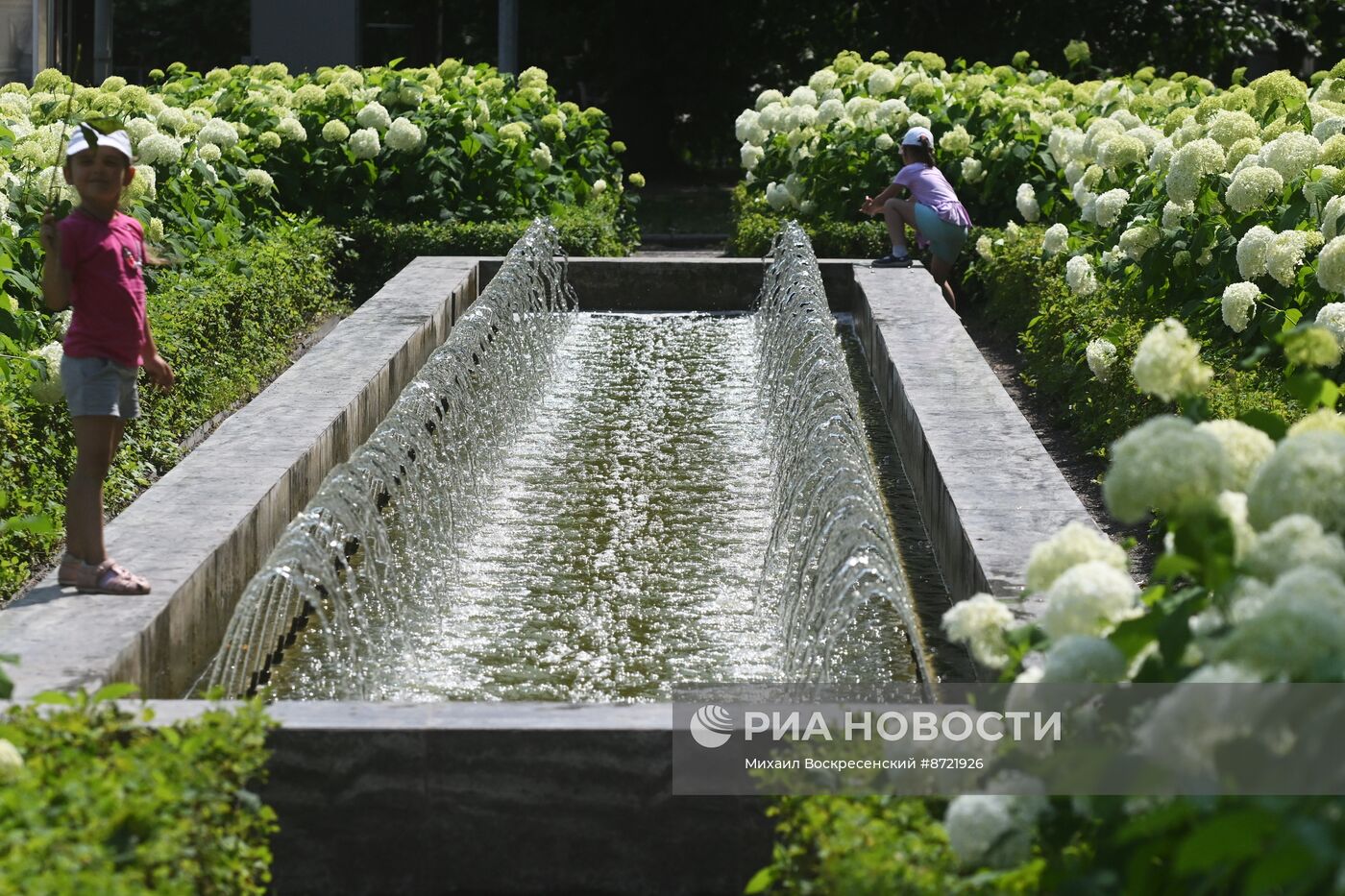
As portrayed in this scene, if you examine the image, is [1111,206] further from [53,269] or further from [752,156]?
[752,156]

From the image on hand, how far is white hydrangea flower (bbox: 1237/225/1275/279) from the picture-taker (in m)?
6.72

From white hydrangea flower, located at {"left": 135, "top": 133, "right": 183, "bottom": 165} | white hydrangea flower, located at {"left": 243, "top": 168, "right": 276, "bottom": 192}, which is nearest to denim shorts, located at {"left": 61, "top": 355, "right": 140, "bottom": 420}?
white hydrangea flower, located at {"left": 135, "top": 133, "right": 183, "bottom": 165}

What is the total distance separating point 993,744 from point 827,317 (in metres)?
5.30

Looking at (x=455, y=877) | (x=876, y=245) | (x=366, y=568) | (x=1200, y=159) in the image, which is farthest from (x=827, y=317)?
(x=455, y=877)

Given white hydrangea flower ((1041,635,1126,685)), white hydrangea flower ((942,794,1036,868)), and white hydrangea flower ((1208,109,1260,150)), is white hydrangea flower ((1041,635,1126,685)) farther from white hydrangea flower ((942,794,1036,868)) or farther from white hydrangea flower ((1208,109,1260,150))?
white hydrangea flower ((1208,109,1260,150))

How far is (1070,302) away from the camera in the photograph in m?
8.89

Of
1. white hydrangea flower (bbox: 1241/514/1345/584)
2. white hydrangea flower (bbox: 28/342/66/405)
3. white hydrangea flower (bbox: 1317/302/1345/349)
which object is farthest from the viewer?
white hydrangea flower (bbox: 28/342/66/405)

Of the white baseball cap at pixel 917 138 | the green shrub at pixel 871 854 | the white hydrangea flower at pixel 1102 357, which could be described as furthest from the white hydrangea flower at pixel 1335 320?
the white baseball cap at pixel 917 138

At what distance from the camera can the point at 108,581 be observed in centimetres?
465

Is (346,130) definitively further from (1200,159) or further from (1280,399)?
(1280,399)

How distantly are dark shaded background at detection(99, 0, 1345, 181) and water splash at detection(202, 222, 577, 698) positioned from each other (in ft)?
48.9

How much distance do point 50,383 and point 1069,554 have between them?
14.2 feet

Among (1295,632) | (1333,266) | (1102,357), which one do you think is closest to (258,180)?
(1102,357)

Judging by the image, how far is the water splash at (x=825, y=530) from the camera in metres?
4.96
